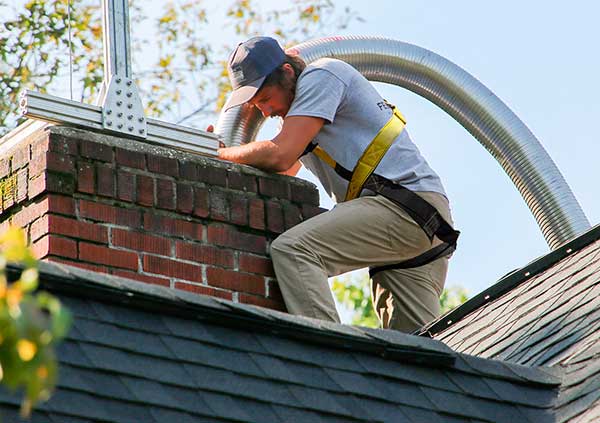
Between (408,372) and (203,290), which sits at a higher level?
(203,290)

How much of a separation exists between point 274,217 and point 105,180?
0.75 m

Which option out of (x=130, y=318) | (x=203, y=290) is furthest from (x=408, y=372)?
(x=203, y=290)

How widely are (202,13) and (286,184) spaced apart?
9.81 meters

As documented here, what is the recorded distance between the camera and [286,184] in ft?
17.4

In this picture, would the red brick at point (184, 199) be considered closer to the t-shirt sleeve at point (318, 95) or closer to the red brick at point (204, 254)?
the red brick at point (204, 254)

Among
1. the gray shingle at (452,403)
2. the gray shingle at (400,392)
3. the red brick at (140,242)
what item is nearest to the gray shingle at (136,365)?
the gray shingle at (400,392)

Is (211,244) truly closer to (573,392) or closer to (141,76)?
(573,392)

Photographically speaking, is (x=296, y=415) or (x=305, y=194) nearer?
(x=296, y=415)

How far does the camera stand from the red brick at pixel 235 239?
16.4 ft

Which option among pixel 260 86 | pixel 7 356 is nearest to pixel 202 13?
pixel 260 86

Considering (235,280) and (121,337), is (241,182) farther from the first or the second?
(121,337)

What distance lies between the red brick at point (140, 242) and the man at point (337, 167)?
0.45 metres

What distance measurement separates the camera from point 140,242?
4.80 metres

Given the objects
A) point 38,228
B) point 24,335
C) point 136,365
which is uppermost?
point 38,228
